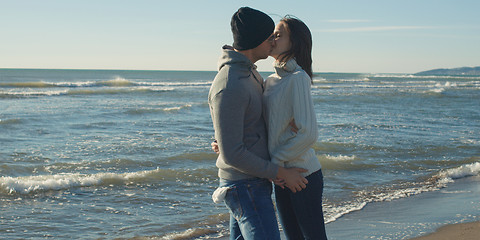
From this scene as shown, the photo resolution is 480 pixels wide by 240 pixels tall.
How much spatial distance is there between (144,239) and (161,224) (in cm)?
56

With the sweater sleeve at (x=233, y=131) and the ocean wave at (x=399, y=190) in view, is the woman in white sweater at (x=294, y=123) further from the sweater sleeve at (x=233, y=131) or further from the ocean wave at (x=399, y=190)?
the ocean wave at (x=399, y=190)

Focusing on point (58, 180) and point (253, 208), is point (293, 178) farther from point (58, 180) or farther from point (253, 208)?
point (58, 180)

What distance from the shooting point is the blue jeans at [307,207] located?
2.72 meters

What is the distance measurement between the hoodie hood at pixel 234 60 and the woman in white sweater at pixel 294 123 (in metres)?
0.23

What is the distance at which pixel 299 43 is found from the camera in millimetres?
2789

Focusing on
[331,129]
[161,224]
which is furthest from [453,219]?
[331,129]

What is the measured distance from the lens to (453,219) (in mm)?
5703

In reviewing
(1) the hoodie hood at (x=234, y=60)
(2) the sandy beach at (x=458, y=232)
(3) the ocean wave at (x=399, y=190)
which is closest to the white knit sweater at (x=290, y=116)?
(1) the hoodie hood at (x=234, y=60)

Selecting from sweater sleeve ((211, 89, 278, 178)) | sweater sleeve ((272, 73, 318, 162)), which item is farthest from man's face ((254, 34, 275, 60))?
sweater sleeve ((211, 89, 278, 178))

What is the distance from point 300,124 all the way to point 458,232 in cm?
348

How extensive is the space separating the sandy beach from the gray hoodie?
10.4 feet

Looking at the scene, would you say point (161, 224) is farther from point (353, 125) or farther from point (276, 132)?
point (353, 125)

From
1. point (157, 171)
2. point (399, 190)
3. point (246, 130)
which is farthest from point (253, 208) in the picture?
point (157, 171)

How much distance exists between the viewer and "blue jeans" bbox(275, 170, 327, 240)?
2721mm
